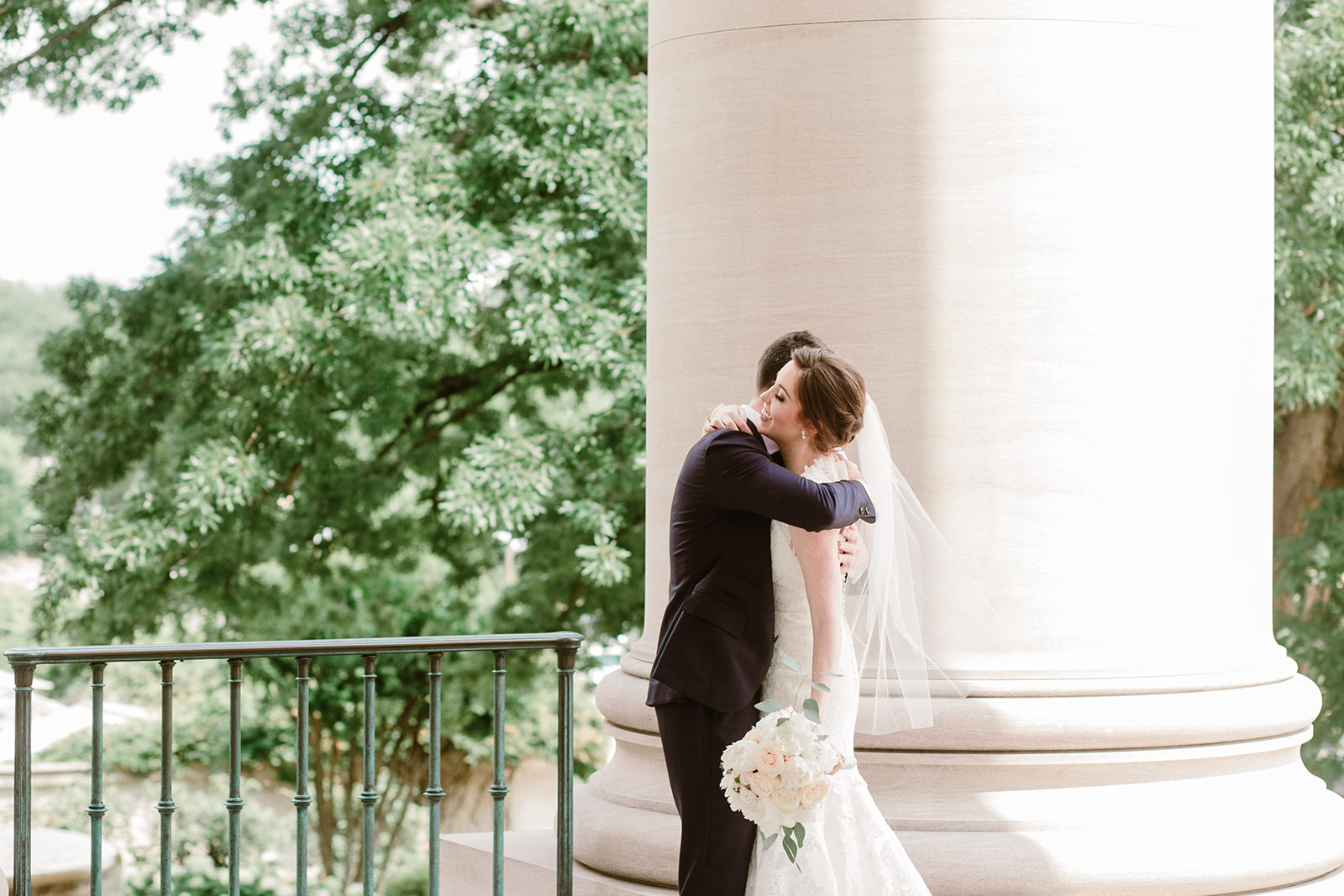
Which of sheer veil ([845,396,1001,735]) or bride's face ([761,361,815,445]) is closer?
bride's face ([761,361,815,445])

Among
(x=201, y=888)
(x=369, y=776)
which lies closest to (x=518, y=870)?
(x=369, y=776)

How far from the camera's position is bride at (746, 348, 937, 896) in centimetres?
521

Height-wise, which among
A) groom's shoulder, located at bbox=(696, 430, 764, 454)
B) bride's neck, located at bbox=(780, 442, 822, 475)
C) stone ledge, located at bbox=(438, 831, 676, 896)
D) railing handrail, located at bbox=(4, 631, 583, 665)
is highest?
groom's shoulder, located at bbox=(696, 430, 764, 454)

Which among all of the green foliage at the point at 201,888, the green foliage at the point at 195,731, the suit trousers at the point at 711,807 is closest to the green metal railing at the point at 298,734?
the suit trousers at the point at 711,807

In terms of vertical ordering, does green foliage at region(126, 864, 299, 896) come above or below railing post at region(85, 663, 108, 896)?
below

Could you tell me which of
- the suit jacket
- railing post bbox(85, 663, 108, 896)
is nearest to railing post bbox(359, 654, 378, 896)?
railing post bbox(85, 663, 108, 896)

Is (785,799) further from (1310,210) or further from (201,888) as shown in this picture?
(201,888)

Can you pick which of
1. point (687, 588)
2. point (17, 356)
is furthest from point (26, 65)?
point (17, 356)

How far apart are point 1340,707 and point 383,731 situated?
43.4 feet

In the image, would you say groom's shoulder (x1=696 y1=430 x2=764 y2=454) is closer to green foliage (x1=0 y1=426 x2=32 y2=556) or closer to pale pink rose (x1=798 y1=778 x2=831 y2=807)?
pale pink rose (x1=798 y1=778 x2=831 y2=807)

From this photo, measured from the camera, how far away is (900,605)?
5.71 m

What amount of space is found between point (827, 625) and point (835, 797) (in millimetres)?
704

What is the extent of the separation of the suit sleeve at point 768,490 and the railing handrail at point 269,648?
7.14 feet

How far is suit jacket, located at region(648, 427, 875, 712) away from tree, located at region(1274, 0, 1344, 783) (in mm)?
9571
